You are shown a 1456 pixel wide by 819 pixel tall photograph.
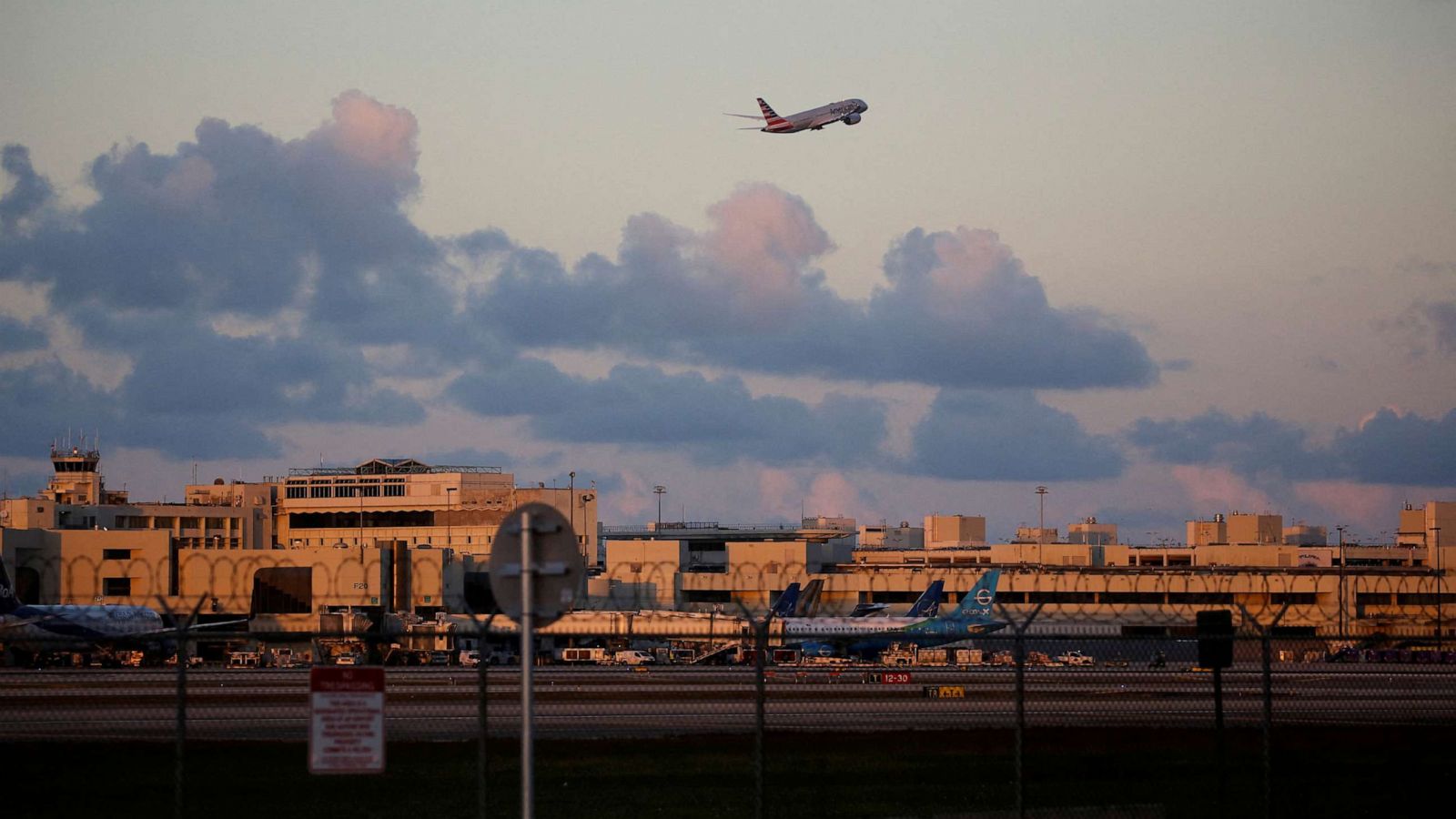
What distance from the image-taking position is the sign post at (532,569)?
47.4 feet

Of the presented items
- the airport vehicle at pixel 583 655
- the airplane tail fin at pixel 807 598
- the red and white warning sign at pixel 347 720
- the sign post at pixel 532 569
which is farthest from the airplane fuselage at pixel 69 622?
the sign post at pixel 532 569

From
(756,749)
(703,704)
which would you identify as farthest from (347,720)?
(703,704)

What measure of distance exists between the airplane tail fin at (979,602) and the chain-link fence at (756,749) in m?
45.5

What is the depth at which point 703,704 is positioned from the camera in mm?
43938

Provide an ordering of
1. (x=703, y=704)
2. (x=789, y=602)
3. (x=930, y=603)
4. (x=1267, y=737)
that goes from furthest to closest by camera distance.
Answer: (x=789, y=602), (x=930, y=603), (x=703, y=704), (x=1267, y=737)

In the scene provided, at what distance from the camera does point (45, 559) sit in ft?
412

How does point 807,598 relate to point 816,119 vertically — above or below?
below

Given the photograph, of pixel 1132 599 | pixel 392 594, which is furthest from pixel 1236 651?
pixel 392 594

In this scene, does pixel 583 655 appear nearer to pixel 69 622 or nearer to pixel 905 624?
pixel 905 624

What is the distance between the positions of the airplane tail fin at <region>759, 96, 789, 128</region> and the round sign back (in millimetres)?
93610

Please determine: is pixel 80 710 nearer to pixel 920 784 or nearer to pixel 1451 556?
pixel 920 784

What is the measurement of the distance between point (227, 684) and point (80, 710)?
16.9 metres

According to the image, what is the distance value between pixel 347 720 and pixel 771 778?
46.4 ft

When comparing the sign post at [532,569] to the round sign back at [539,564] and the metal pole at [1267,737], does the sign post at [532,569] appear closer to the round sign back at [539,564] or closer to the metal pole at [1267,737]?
the round sign back at [539,564]
